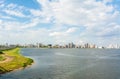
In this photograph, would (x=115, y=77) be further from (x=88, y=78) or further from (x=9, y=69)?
(x=9, y=69)

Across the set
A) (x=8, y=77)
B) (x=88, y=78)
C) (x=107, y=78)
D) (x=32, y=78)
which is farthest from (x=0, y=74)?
(x=107, y=78)

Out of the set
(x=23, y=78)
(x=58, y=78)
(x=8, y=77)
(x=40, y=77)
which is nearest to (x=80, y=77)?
(x=58, y=78)

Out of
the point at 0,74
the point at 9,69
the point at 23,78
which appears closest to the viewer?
the point at 23,78

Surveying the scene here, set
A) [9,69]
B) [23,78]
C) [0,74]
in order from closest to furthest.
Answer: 1. [23,78]
2. [0,74]
3. [9,69]

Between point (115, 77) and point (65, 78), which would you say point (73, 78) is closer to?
point (65, 78)

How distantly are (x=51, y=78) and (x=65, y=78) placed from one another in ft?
12.6

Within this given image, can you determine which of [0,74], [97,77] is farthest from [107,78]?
[0,74]

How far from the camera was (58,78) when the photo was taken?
57.6 m

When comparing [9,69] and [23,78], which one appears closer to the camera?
[23,78]

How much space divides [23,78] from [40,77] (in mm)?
4828

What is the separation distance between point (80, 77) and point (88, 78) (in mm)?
2686

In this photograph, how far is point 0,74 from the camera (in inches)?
2505

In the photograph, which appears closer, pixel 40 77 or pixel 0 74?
pixel 40 77

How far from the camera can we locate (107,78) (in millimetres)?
58531
